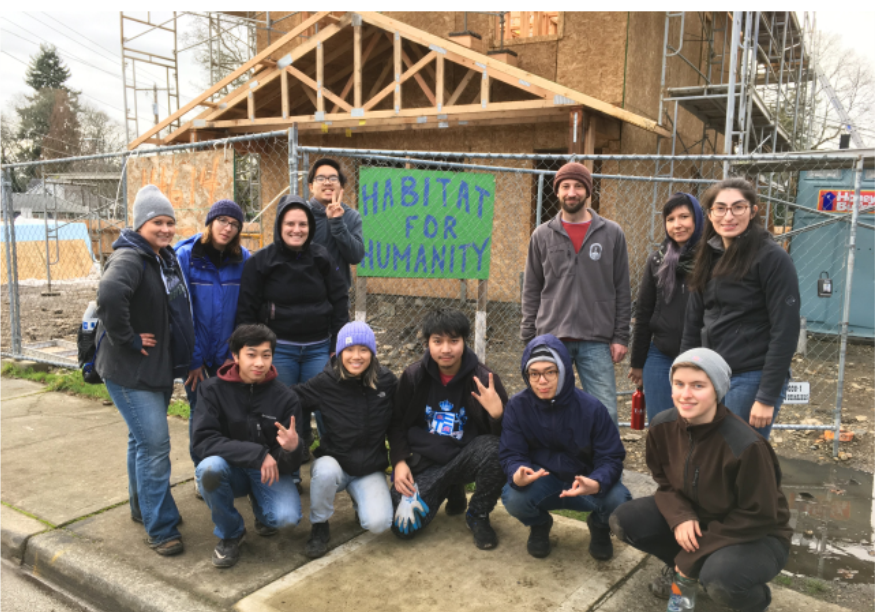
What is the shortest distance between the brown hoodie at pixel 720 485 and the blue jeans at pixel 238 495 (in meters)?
1.81

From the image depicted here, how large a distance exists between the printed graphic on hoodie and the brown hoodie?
116 cm

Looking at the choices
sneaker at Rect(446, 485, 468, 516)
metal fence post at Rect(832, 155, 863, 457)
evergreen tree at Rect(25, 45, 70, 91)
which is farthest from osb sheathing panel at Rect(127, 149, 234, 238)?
evergreen tree at Rect(25, 45, 70, 91)

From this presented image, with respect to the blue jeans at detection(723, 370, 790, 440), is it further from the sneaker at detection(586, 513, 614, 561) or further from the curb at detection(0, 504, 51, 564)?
the curb at detection(0, 504, 51, 564)

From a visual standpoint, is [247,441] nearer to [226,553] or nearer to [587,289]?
[226,553]

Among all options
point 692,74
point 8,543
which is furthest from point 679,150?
point 8,543

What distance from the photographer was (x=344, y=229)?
3.95 metres

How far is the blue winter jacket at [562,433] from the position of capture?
314cm

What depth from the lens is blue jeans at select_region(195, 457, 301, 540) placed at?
3074mm

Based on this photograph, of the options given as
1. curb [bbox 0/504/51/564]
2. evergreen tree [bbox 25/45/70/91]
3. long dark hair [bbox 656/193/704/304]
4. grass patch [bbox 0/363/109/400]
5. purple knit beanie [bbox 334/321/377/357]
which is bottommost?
curb [bbox 0/504/51/564]

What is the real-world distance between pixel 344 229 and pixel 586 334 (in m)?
1.59

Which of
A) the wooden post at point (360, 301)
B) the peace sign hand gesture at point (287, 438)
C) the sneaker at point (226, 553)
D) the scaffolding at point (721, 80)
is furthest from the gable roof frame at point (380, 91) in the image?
the sneaker at point (226, 553)

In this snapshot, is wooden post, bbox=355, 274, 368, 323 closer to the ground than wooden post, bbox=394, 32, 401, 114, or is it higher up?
closer to the ground

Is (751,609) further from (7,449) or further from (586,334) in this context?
(7,449)

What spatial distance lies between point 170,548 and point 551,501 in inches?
75.6
